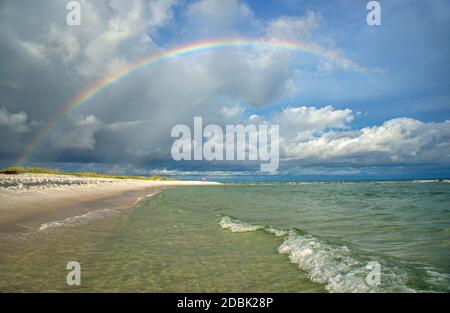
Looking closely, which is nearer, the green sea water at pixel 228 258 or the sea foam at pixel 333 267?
the sea foam at pixel 333 267

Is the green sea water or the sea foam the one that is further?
the green sea water

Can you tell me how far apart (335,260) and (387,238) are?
16.5 ft

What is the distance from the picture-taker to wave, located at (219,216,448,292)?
7.26m

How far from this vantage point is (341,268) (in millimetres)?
8531

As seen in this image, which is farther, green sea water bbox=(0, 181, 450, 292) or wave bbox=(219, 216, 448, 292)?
green sea water bbox=(0, 181, 450, 292)

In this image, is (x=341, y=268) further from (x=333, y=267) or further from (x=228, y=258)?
(x=228, y=258)

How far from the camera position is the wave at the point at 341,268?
23.8 feet

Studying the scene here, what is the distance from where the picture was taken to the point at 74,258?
9.69 metres

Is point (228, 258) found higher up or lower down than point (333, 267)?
lower down

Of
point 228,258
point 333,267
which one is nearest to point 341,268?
point 333,267

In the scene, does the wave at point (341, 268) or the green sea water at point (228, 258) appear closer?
the wave at point (341, 268)
